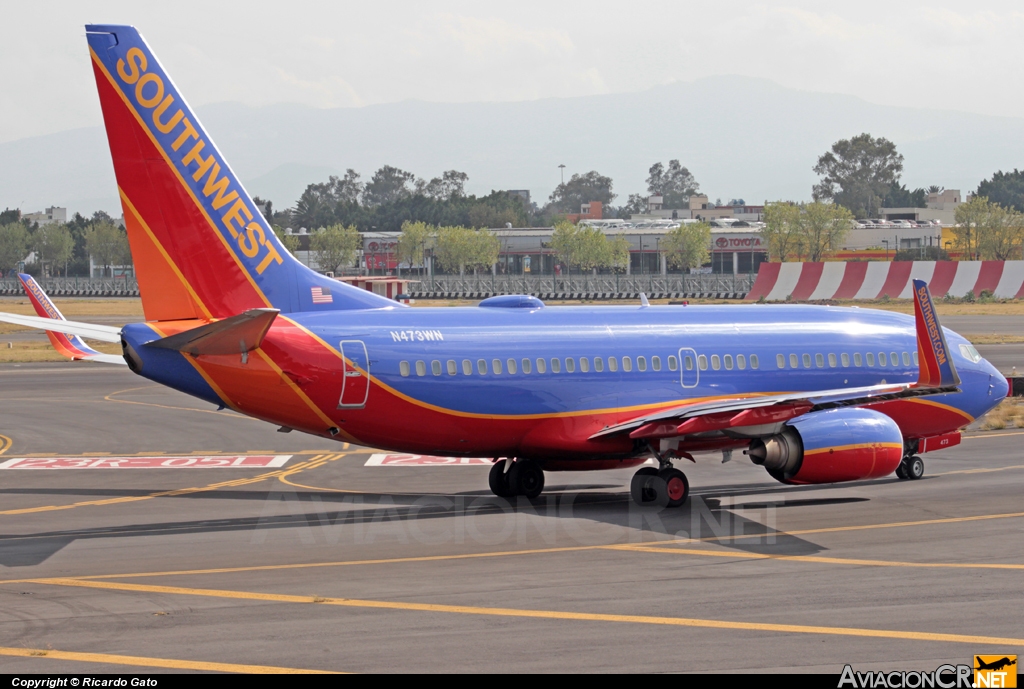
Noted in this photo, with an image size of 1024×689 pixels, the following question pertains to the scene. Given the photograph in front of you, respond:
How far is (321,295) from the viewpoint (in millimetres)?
26047

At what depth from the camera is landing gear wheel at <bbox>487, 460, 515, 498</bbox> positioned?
2838 cm

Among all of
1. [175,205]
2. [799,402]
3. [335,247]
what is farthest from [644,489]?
[335,247]

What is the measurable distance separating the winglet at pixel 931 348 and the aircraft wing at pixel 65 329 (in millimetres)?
17027

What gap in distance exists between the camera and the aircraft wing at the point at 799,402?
23.3 metres

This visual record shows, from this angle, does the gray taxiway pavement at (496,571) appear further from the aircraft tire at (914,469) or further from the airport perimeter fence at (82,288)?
the airport perimeter fence at (82,288)

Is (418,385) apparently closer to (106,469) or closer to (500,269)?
(106,469)

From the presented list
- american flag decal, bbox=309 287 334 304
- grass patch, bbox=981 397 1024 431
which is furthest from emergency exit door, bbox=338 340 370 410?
grass patch, bbox=981 397 1024 431

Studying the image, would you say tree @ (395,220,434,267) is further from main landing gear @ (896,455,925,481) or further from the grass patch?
main landing gear @ (896,455,925,481)

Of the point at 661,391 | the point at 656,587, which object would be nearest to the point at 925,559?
the point at 656,587

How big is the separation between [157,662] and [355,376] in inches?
421

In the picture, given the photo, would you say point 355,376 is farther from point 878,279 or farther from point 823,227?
point 823,227

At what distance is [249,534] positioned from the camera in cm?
2380

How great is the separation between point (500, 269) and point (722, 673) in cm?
17095

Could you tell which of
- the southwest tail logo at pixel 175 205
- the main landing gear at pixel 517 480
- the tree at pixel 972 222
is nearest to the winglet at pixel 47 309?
the southwest tail logo at pixel 175 205
